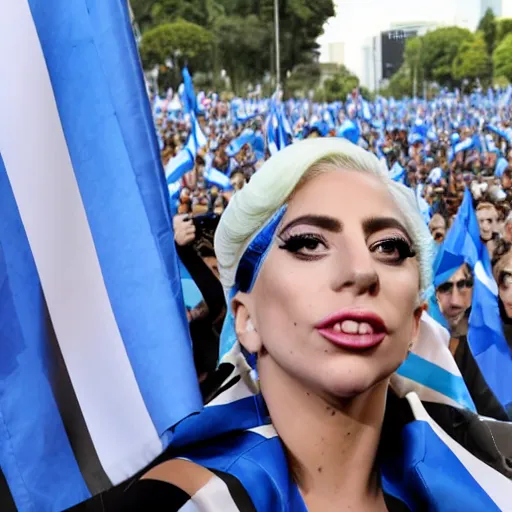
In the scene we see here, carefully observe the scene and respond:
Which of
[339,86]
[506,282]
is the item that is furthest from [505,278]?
[339,86]

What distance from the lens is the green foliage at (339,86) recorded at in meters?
1.97

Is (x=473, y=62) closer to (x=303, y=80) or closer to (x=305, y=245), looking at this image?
(x=303, y=80)

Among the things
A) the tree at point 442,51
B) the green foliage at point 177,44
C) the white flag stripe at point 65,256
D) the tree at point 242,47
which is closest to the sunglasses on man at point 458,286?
the tree at point 442,51

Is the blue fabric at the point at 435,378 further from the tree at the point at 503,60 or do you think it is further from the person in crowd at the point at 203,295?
the tree at the point at 503,60

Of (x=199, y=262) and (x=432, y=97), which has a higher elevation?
(x=432, y=97)

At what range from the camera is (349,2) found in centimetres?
189

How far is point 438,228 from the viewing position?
2.08 m

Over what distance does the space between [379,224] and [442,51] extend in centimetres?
91

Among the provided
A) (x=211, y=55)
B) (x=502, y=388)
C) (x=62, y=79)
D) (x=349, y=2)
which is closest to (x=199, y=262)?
(x=211, y=55)

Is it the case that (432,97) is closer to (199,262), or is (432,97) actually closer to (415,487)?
(199,262)

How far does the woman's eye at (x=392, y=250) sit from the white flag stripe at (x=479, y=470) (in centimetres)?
38

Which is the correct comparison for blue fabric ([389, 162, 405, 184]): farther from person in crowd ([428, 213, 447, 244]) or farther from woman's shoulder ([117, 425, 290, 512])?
woman's shoulder ([117, 425, 290, 512])

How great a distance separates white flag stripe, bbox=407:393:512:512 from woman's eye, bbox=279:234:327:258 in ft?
1.52

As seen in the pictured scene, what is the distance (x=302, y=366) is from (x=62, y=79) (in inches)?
26.2
